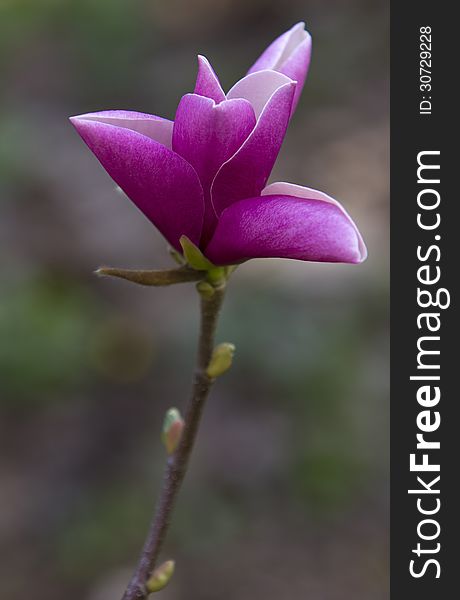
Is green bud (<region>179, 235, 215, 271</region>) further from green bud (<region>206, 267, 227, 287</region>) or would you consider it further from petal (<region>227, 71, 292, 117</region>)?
petal (<region>227, 71, 292, 117</region>)

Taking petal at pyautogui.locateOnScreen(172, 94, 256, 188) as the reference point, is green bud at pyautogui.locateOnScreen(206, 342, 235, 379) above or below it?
below

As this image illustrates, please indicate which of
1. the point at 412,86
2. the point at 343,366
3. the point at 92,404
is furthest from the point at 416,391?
the point at 92,404

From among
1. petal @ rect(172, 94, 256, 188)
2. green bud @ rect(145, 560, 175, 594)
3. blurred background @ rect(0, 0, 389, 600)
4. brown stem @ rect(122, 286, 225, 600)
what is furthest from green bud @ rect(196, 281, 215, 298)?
blurred background @ rect(0, 0, 389, 600)

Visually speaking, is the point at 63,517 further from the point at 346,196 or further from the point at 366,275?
the point at 346,196

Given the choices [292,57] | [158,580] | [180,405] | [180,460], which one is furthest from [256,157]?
[180,405]

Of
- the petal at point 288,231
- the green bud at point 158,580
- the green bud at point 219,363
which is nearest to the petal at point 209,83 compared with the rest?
the petal at point 288,231
